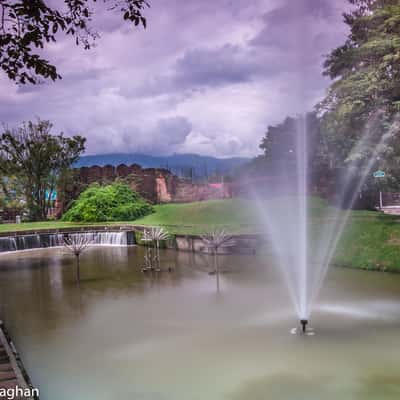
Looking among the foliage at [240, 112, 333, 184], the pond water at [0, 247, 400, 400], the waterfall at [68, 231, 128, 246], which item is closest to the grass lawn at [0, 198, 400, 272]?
the pond water at [0, 247, 400, 400]

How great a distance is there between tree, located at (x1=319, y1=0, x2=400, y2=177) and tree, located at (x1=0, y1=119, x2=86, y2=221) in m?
22.7

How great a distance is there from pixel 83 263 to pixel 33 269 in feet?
5.84

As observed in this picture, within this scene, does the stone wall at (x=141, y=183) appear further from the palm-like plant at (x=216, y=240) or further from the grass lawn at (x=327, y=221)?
the palm-like plant at (x=216, y=240)

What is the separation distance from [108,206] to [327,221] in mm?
16612

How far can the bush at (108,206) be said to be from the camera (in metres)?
29.0

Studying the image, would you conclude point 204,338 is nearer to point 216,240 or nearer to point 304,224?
point 216,240

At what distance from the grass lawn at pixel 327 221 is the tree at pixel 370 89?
228cm

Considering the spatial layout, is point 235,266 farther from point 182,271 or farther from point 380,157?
point 380,157

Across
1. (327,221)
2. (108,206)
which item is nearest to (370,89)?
(327,221)

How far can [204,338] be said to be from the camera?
733 centimetres

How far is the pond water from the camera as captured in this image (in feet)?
18.2

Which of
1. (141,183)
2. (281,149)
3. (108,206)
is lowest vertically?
(108,206)

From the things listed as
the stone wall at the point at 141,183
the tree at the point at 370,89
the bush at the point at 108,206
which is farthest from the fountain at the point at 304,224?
the bush at the point at 108,206

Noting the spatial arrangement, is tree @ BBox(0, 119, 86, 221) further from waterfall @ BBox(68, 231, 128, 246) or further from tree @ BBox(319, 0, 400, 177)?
tree @ BBox(319, 0, 400, 177)
